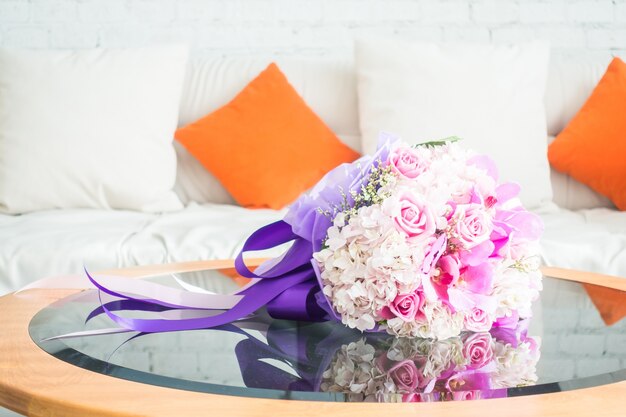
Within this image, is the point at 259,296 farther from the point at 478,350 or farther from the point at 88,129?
the point at 88,129

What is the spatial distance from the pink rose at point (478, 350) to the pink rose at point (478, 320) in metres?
0.01

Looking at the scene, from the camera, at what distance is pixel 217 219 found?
225cm

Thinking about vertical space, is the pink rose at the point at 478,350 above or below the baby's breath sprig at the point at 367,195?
below

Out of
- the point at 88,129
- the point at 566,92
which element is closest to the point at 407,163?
the point at 88,129

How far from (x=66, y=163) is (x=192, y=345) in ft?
5.49

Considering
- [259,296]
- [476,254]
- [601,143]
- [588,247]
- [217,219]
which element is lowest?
[217,219]

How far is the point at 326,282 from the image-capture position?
3.12 feet

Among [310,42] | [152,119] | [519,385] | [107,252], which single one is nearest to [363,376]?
[519,385]

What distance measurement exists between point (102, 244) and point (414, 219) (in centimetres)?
124

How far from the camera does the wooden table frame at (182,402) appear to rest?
0.66 meters

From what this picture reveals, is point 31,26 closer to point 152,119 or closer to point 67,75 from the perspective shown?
point 67,75

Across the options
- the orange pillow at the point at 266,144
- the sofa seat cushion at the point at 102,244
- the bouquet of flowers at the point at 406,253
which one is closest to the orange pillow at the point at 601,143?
the orange pillow at the point at 266,144

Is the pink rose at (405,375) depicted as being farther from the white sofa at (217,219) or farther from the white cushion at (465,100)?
the white cushion at (465,100)

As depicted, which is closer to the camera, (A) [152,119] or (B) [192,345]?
(B) [192,345]
